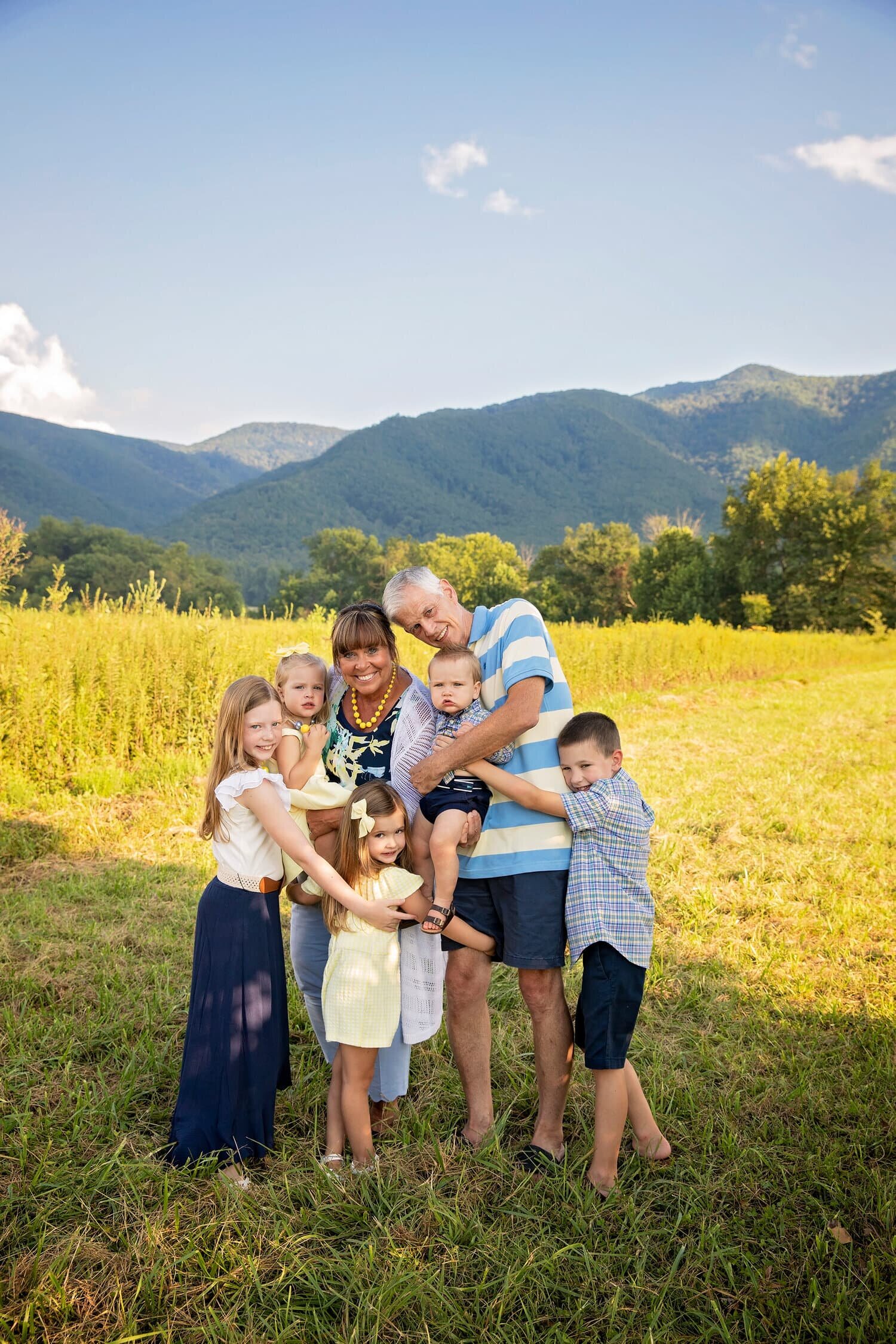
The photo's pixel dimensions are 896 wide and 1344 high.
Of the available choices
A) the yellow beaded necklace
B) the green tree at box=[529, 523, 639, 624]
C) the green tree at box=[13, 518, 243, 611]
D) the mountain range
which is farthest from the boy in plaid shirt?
the mountain range

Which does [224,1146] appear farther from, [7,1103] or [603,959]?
[603,959]

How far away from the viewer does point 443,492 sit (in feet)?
545

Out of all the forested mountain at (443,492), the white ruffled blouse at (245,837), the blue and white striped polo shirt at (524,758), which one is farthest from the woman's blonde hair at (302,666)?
the forested mountain at (443,492)

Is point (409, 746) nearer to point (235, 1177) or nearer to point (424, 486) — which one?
point (235, 1177)

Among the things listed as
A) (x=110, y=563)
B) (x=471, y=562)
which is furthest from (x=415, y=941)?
(x=471, y=562)

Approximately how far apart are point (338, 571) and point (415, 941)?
72.3 m

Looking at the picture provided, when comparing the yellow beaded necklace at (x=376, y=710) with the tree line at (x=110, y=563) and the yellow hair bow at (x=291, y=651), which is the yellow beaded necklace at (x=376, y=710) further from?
the tree line at (x=110, y=563)

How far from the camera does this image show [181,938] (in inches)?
173

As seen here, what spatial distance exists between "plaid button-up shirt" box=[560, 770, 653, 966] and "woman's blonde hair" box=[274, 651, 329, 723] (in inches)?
36.6

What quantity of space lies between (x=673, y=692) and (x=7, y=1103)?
1458 centimetres

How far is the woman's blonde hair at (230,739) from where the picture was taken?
8.67 feet

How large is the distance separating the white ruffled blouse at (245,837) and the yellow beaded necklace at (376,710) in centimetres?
33

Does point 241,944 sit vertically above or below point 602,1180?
above

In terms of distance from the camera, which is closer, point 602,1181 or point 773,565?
point 602,1181
